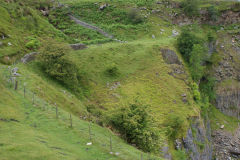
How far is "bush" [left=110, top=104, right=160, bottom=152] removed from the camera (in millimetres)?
24891

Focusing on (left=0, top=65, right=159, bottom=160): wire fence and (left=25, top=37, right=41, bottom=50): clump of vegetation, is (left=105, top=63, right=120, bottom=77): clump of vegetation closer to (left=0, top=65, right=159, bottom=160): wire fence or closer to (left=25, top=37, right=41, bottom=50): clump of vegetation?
(left=25, top=37, right=41, bottom=50): clump of vegetation

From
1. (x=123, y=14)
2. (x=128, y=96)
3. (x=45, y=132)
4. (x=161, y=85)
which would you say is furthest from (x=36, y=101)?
(x=123, y=14)

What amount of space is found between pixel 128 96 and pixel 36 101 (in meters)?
20.5

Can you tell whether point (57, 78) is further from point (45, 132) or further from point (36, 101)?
point (45, 132)

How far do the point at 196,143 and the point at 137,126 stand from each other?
2393 cm

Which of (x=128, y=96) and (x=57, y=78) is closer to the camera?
(x=57, y=78)

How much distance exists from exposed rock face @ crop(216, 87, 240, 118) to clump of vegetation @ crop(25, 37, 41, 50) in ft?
179

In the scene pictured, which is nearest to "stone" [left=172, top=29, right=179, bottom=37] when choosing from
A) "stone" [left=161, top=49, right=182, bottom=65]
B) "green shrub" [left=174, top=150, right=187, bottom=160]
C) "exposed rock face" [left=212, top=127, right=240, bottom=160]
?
"stone" [left=161, top=49, right=182, bottom=65]

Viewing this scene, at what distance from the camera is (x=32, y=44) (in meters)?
42.6

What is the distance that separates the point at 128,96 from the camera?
4225 centimetres

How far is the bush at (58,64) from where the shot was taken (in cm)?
3641

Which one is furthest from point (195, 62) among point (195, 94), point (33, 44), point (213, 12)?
point (33, 44)

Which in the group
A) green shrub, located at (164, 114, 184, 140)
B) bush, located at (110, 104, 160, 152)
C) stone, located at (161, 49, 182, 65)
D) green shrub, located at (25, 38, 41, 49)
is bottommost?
green shrub, located at (164, 114, 184, 140)

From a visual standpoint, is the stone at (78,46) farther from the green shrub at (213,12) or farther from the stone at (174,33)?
the green shrub at (213,12)
